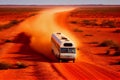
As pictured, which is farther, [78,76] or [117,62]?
[117,62]

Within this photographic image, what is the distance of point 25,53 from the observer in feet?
139

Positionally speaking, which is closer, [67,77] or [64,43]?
[67,77]

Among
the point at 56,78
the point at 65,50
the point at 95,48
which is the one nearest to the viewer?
the point at 56,78

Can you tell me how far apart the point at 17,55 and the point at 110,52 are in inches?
429

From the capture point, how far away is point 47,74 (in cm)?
2761

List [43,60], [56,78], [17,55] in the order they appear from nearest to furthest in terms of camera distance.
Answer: [56,78], [43,60], [17,55]

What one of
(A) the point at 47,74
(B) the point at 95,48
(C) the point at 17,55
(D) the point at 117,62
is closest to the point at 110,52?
(B) the point at 95,48

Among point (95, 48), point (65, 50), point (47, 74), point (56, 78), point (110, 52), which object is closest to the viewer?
point (56, 78)

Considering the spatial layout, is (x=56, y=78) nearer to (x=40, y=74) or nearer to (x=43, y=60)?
(x=40, y=74)

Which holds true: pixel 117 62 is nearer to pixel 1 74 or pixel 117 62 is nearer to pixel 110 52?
pixel 110 52

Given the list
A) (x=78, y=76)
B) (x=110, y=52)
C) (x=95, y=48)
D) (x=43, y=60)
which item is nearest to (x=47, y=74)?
(x=78, y=76)

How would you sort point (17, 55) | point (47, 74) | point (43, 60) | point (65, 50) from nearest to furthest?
point (47, 74) < point (65, 50) < point (43, 60) < point (17, 55)

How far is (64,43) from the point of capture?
110 ft

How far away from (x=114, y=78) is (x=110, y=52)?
1753 centimetres
